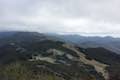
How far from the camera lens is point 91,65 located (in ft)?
593

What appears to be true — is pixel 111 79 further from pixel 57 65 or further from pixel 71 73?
pixel 57 65

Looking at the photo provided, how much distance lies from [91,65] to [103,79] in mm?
34587

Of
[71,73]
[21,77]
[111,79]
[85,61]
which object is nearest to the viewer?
[21,77]

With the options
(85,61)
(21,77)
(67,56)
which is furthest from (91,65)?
(21,77)

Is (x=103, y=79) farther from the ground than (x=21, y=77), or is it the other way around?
(x=21, y=77)

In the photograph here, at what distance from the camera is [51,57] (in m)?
193

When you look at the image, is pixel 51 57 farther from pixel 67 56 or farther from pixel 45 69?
pixel 45 69

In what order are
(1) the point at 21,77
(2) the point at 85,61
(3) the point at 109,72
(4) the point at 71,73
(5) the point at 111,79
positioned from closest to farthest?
(1) the point at 21,77 < (5) the point at 111,79 < (4) the point at 71,73 < (3) the point at 109,72 < (2) the point at 85,61

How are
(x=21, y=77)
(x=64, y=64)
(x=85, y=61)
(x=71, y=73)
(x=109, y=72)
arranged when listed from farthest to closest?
(x=85, y=61), (x=64, y=64), (x=109, y=72), (x=71, y=73), (x=21, y=77)

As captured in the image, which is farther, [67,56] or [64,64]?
[67,56]

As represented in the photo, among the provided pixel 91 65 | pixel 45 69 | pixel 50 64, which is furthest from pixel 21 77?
pixel 91 65

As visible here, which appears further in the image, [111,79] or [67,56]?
[67,56]

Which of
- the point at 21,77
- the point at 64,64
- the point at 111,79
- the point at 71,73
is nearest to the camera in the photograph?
the point at 21,77

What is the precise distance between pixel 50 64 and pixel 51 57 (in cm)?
2514
